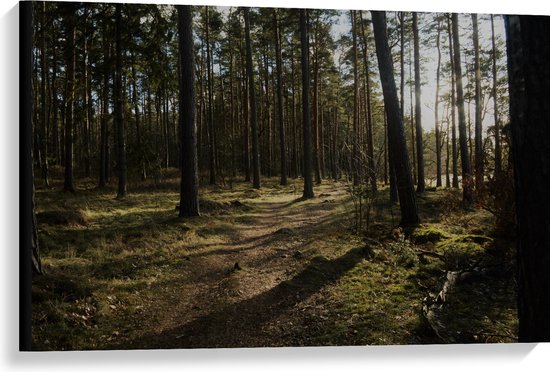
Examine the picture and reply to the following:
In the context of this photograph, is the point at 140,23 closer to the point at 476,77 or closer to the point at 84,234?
the point at 84,234

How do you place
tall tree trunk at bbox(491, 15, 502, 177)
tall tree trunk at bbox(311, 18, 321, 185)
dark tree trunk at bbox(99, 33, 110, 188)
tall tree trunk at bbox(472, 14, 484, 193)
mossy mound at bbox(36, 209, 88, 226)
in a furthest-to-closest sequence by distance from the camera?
tall tree trunk at bbox(311, 18, 321, 185), dark tree trunk at bbox(99, 33, 110, 188), tall tree trunk at bbox(472, 14, 484, 193), tall tree trunk at bbox(491, 15, 502, 177), mossy mound at bbox(36, 209, 88, 226)

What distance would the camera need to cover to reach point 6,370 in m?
3.41

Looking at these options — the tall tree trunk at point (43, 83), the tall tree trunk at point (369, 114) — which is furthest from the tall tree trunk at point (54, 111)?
the tall tree trunk at point (369, 114)

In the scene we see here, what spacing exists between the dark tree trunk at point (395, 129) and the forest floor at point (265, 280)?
43cm

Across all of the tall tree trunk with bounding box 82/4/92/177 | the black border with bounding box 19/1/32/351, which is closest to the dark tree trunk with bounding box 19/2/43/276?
the black border with bounding box 19/1/32/351

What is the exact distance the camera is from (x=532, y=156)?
6.64 feet

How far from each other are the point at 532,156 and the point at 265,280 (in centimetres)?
288

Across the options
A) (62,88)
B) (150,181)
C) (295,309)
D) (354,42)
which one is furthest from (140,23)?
(295,309)

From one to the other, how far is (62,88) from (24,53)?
2.28 metres

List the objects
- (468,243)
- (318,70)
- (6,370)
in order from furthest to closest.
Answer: (318,70)
(468,243)
(6,370)

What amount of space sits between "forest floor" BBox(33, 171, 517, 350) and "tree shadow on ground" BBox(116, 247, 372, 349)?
0.03 ft

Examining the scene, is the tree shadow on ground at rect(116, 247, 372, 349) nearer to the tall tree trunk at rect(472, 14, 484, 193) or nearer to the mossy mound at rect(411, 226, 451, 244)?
the mossy mound at rect(411, 226, 451, 244)

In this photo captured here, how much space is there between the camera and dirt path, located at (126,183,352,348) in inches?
140

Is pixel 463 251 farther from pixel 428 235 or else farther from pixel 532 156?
pixel 532 156
